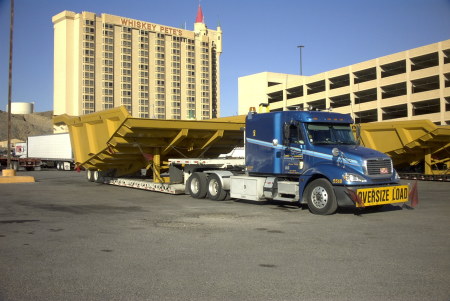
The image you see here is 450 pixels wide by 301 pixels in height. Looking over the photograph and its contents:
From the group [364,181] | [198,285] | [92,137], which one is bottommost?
[198,285]

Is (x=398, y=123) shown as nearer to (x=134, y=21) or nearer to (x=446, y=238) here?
(x=446, y=238)

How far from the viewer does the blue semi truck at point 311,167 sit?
36.3 ft

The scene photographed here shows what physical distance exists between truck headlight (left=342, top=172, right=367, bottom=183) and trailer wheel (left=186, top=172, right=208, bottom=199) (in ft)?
18.4

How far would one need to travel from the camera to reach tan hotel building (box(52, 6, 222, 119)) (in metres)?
131

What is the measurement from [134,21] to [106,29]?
9.96 m

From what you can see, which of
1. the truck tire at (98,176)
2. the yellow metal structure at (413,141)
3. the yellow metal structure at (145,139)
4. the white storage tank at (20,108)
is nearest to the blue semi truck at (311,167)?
the yellow metal structure at (145,139)

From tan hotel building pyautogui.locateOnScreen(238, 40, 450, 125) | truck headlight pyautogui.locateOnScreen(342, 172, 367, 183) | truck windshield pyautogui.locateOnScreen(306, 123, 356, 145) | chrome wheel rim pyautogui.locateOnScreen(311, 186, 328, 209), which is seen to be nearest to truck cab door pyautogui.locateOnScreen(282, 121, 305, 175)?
truck windshield pyautogui.locateOnScreen(306, 123, 356, 145)

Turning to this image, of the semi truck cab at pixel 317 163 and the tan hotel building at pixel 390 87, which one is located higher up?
the tan hotel building at pixel 390 87

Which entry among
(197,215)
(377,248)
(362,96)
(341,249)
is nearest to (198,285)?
(341,249)

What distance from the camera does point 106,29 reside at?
134500 millimetres

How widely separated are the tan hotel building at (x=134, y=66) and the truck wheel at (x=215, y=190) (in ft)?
349

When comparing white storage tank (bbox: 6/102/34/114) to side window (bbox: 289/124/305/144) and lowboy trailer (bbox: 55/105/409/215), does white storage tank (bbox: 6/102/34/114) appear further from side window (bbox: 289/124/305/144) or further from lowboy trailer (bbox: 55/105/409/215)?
side window (bbox: 289/124/305/144)

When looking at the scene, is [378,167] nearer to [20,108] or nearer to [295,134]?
[295,134]

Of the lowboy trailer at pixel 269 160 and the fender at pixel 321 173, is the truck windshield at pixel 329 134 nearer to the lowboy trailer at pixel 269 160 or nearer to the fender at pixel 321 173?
the lowboy trailer at pixel 269 160
